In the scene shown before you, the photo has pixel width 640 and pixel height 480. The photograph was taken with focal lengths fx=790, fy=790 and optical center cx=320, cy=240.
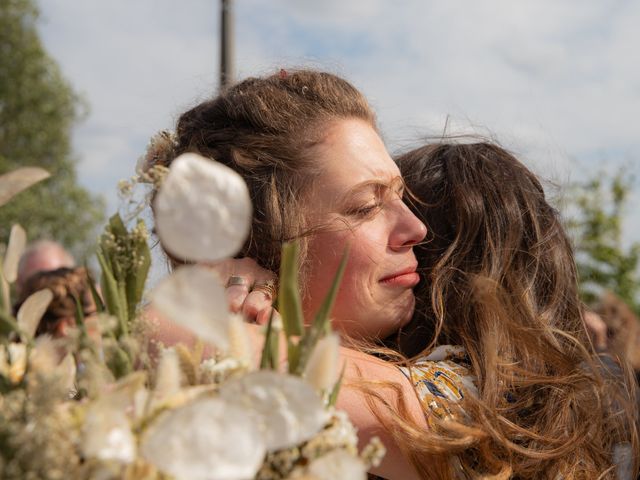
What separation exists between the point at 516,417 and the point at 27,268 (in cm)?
407

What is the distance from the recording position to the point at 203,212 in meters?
0.71

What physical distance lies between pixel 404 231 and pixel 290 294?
1.19 meters

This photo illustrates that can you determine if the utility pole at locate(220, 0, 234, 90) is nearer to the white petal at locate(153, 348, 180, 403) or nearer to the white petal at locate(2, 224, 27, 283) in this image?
the white petal at locate(2, 224, 27, 283)

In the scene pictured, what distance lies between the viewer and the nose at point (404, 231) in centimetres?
197

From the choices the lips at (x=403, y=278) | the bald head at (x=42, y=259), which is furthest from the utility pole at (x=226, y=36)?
the lips at (x=403, y=278)

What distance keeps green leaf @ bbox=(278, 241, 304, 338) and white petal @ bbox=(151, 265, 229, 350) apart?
0.10m

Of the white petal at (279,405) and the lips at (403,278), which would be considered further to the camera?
the lips at (403,278)

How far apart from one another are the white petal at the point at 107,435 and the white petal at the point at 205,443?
0.06ft

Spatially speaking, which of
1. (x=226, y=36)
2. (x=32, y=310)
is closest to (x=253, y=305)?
(x=32, y=310)

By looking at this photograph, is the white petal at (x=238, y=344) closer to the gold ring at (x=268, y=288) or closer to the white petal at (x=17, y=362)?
the white petal at (x=17, y=362)

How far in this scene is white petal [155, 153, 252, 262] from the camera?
2.31 feet

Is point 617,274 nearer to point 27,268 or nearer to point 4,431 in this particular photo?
point 27,268

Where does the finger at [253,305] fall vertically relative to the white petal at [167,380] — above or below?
below

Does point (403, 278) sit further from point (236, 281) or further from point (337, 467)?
point (337, 467)
